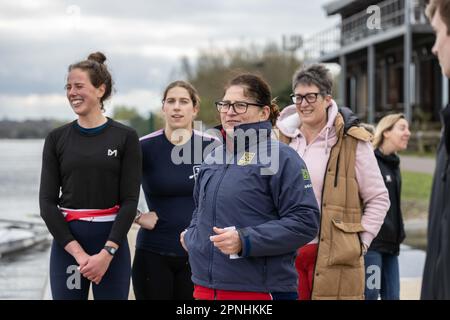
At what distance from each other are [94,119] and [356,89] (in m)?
47.3

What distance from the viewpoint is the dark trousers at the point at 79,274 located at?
14.7 feet

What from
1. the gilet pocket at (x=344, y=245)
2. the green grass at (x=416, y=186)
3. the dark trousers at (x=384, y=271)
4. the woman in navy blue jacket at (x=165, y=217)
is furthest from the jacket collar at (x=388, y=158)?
the green grass at (x=416, y=186)

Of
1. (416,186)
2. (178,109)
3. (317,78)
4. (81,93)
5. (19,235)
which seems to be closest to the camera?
(81,93)

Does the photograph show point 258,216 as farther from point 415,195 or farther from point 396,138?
point 415,195

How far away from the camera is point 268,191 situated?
3842 millimetres

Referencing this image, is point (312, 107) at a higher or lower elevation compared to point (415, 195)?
higher

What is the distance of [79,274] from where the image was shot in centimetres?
445

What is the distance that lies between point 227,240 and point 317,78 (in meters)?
1.65

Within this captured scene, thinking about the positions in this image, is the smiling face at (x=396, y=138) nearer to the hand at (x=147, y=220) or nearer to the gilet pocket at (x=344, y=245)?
the gilet pocket at (x=344, y=245)

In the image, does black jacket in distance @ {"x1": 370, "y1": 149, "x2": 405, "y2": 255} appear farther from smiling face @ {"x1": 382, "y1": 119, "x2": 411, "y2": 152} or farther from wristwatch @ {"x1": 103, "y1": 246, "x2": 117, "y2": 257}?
wristwatch @ {"x1": 103, "y1": 246, "x2": 117, "y2": 257}

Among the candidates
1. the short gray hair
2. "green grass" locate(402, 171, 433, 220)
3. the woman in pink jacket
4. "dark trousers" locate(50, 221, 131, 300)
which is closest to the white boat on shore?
"green grass" locate(402, 171, 433, 220)

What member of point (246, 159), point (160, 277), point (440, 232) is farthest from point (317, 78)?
point (440, 232)

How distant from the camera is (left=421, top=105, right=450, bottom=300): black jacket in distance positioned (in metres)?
2.51

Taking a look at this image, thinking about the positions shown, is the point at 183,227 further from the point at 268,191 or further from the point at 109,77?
the point at 268,191
